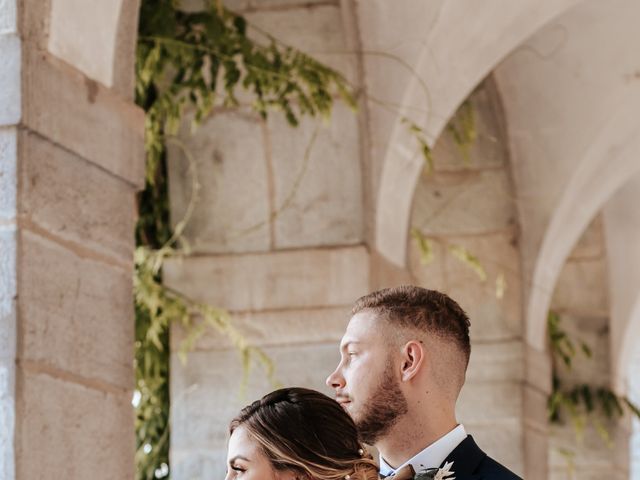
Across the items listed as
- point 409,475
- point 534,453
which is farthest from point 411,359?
point 534,453

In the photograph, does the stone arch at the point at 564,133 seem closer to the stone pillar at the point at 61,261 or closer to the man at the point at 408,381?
the stone pillar at the point at 61,261

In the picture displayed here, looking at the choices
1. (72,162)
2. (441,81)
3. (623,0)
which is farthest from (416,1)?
(72,162)

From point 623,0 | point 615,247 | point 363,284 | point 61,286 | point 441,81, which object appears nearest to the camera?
point 61,286

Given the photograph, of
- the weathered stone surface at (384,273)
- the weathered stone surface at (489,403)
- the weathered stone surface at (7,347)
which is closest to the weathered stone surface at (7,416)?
the weathered stone surface at (7,347)

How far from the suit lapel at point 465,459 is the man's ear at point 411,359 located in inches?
5.8

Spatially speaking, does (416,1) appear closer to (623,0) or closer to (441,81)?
(441,81)

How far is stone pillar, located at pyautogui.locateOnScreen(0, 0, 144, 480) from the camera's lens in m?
3.16

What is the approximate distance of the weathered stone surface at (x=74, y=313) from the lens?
126 inches

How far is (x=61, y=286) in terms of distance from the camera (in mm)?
3340

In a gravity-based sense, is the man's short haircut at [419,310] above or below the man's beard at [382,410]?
above

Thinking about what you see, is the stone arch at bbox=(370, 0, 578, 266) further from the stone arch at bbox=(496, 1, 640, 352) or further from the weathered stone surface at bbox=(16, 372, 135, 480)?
the weathered stone surface at bbox=(16, 372, 135, 480)

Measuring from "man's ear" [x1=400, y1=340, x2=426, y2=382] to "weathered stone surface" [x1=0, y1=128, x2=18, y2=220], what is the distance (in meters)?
1.05

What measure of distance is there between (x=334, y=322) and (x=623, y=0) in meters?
2.57

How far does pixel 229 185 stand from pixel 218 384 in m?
0.79
